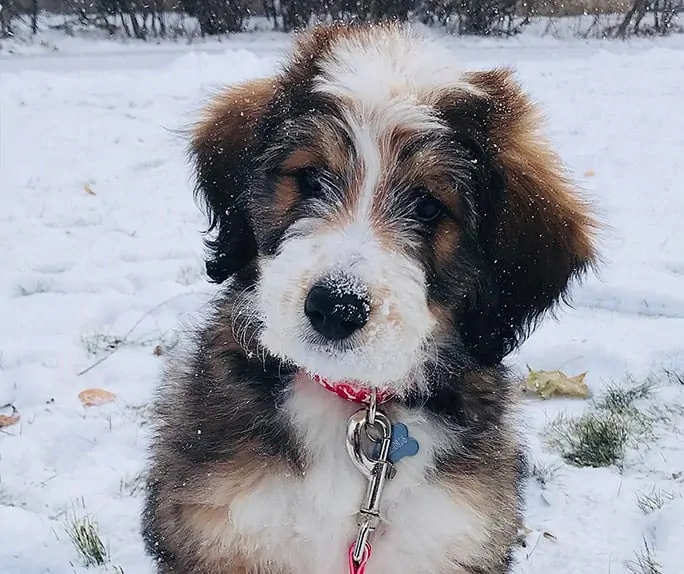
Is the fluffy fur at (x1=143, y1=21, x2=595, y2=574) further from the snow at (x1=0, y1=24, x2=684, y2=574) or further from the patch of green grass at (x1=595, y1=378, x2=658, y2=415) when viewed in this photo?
the patch of green grass at (x1=595, y1=378, x2=658, y2=415)

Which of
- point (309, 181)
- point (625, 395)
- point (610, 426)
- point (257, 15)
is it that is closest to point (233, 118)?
point (309, 181)

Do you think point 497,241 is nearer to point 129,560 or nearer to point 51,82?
point 129,560

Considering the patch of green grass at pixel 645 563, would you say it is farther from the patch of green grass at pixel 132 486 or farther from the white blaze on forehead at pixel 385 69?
the patch of green grass at pixel 132 486

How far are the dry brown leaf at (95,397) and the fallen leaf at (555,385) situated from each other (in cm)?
192

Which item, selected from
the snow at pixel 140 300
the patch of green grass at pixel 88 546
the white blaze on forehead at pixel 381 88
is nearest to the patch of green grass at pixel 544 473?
the snow at pixel 140 300

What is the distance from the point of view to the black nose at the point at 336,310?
6.63 ft

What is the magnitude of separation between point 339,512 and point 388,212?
779mm

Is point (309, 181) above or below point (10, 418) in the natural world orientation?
above

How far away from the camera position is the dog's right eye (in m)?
2.31

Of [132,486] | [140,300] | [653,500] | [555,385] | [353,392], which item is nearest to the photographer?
[353,392]

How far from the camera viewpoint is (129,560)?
3.22 metres

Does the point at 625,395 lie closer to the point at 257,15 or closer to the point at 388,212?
the point at 388,212

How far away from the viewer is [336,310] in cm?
202

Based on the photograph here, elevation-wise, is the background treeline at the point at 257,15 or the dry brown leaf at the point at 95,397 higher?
the dry brown leaf at the point at 95,397
